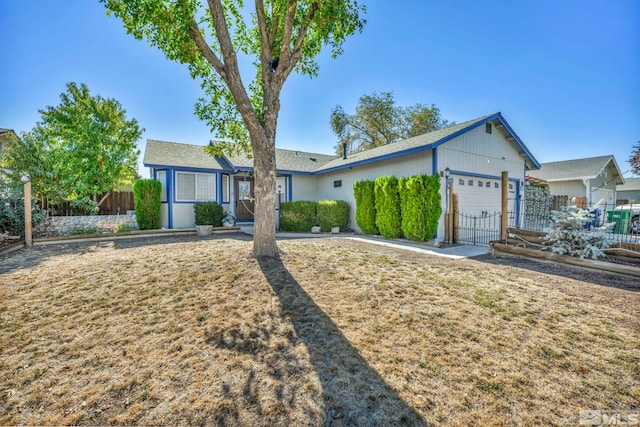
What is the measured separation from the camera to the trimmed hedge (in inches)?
418

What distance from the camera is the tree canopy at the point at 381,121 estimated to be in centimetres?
2306

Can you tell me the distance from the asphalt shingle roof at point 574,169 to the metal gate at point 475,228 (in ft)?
35.4

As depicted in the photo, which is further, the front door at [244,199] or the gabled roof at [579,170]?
the gabled roof at [579,170]

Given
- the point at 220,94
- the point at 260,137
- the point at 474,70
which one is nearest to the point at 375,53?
the point at 474,70

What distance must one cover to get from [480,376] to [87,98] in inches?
816

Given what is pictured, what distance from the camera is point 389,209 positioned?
946 cm

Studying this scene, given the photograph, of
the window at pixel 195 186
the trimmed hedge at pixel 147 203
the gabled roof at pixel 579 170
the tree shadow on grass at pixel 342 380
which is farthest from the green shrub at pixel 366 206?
the gabled roof at pixel 579 170

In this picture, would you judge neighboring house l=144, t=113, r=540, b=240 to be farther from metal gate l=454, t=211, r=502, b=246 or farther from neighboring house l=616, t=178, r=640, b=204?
neighboring house l=616, t=178, r=640, b=204

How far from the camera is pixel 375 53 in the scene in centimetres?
1086

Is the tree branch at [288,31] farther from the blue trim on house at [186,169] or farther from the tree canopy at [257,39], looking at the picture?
the blue trim on house at [186,169]

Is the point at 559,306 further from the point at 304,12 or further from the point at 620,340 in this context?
the point at 304,12

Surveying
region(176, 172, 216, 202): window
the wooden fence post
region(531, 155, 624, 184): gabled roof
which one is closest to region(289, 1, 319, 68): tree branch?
region(176, 172, 216, 202): window

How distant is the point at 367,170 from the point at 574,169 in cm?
1599

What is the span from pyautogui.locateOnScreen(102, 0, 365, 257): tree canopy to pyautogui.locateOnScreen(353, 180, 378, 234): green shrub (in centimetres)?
478
